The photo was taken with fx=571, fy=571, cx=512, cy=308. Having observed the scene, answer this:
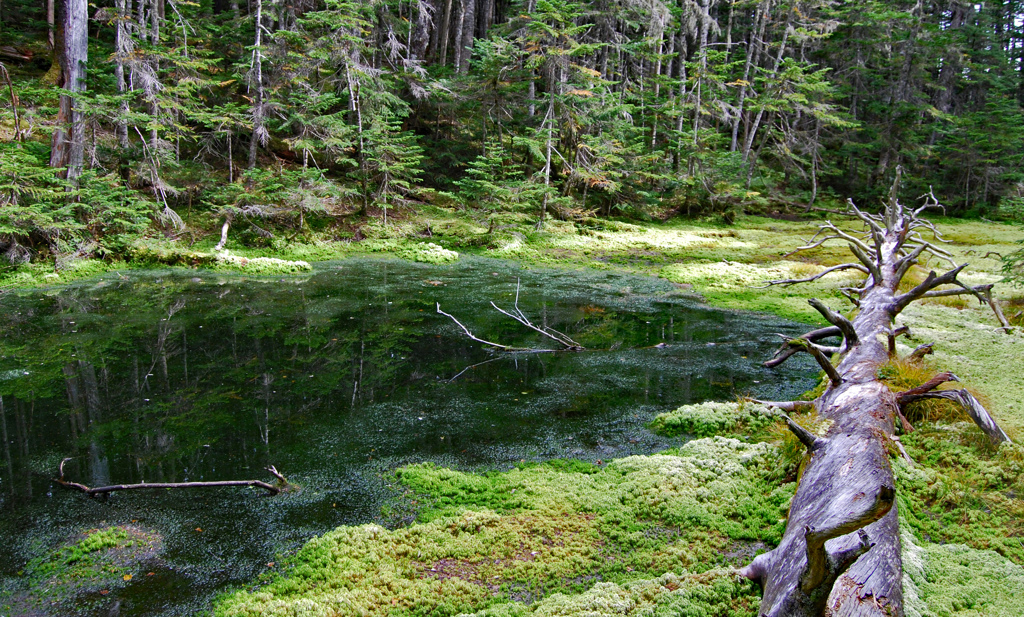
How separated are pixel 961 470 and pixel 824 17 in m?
29.8

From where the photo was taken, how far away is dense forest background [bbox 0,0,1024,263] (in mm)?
12383

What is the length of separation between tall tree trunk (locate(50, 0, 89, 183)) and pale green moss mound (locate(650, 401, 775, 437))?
12442 millimetres

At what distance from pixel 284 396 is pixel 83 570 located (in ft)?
9.48

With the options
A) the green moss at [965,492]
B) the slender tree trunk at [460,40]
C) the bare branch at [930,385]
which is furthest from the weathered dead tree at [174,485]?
the slender tree trunk at [460,40]

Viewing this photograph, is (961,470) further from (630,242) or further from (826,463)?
(630,242)

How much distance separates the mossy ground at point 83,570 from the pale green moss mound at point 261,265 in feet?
31.4

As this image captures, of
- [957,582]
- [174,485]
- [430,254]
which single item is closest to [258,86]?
[430,254]

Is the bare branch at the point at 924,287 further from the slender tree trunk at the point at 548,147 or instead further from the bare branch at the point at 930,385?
the slender tree trunk at the point at 548,147

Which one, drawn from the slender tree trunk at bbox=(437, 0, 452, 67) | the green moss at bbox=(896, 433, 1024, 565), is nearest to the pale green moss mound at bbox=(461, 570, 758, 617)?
the green moss at bbox=(896, 433, 1024, 565)

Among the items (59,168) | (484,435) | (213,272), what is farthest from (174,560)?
(59,168)

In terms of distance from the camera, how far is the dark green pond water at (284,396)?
3.80 m

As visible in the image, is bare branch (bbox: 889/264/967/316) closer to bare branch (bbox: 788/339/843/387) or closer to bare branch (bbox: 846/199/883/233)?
bare branch (bbox: 788/339/843/387)

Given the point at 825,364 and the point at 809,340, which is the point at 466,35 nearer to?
the point at 809,340

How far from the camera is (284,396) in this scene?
6125 mm
